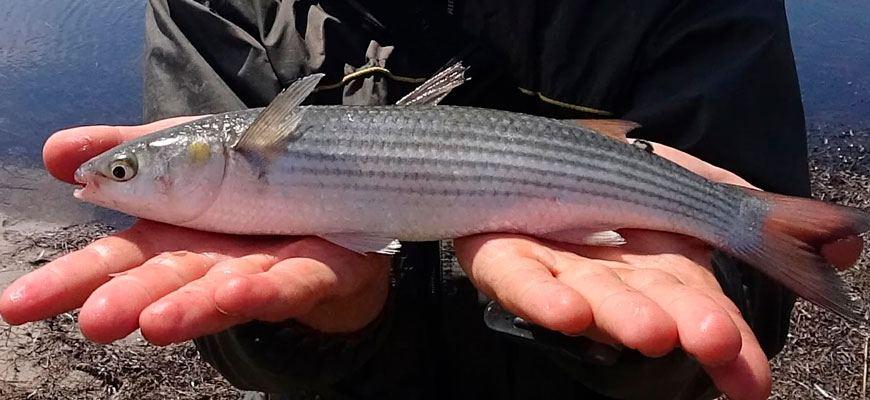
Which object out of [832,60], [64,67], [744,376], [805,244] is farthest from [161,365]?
[832,60]

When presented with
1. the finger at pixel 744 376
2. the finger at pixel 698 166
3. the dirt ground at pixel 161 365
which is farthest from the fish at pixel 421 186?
the dirt ground at pixel 161 365

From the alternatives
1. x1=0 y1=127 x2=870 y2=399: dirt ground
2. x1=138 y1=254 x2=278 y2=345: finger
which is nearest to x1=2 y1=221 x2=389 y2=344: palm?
x1=138 y1=254 x2=278 y2=345: finger

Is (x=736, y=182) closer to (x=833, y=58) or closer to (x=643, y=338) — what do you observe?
(x=643, y=338)

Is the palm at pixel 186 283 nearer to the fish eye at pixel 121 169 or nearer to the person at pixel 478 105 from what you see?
the person at pixel 478 105

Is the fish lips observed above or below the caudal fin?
above

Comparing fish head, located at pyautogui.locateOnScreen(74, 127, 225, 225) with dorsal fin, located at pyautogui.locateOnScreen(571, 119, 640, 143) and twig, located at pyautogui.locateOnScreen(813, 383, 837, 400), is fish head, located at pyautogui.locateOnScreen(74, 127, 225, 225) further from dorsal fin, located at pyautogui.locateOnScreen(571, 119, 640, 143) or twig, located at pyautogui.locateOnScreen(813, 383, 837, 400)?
twig, located at pyautogui.locateOnScreen(813, 383, 837, 400)

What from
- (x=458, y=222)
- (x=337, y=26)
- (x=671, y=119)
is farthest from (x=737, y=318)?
(x=337, y=26)

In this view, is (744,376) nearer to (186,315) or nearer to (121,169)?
(186,315)

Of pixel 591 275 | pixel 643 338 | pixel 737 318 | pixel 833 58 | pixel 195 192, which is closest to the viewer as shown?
pixel 643 338
